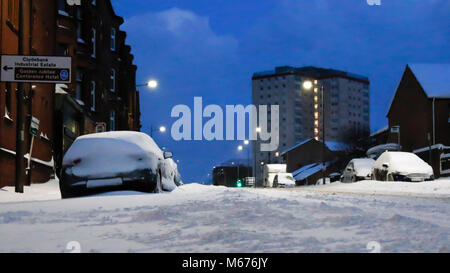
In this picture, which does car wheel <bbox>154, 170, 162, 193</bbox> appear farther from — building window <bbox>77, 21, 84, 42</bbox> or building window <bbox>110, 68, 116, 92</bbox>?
building window <bbox>110, 68, 116, 92</bbox>

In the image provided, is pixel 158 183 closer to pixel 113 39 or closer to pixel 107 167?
pixel 107 167

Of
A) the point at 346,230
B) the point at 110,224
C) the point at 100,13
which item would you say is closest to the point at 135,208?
the point at 110,224

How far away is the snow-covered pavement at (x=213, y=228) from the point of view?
5090 millimetres

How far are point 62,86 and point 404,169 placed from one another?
707 inches

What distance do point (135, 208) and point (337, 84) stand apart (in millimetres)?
165674

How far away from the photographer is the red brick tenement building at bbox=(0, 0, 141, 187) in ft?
61.4

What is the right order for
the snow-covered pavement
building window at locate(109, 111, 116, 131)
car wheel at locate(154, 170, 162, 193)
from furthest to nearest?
building window at locate(109, 111, 116, 131) → car wheel at locate(154, 170, 162, 193) → the snow-covered pavement

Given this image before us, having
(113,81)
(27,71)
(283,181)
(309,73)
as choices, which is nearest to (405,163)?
(283,181)

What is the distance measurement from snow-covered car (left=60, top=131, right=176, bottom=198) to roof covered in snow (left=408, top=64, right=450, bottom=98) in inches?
1768

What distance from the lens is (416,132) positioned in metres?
56.4

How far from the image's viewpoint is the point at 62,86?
30.3 meters

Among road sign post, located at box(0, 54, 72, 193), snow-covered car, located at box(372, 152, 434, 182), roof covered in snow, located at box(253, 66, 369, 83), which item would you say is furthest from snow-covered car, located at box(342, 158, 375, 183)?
roof covered in snow, located at box(253, 66, 369, 83)

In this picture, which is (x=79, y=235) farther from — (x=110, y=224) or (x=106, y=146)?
(x=106, y=146)

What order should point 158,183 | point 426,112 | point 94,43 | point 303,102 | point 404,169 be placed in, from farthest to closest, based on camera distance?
point 303,102
point 426,112
point 94,43
point 404,169
point 158,183
